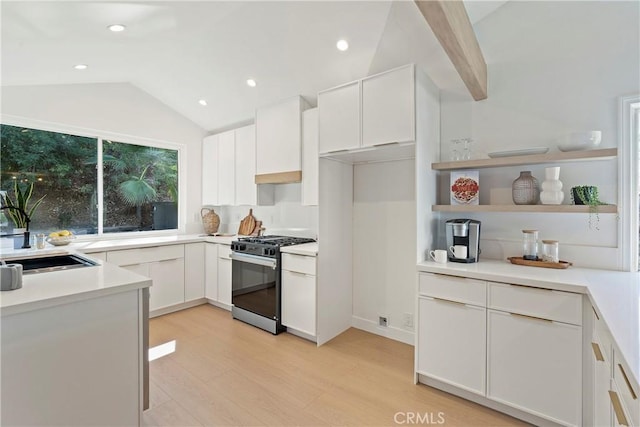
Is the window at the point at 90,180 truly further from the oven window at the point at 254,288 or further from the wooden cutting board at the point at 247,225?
the oven window at the point at 254,288

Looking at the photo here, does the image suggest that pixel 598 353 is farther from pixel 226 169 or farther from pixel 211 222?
pixel 211 222

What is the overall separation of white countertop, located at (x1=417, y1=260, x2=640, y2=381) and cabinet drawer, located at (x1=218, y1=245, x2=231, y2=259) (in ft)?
7.97

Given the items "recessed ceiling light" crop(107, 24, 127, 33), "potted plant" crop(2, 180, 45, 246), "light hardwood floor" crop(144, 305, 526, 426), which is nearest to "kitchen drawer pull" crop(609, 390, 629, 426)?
"light hardwood floor" crop(144, 305, 526, 426)

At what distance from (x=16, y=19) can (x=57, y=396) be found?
2324 millimetres

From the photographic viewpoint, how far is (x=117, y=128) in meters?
3.90

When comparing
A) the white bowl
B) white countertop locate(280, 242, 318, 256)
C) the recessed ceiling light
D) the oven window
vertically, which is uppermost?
the recessed ceiling light

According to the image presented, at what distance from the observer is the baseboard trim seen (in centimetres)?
301

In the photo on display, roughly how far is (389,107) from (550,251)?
5.23ft

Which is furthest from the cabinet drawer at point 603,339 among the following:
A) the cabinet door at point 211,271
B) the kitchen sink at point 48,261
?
the cabinet door at point 211,271

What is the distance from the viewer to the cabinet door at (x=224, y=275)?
3836mm

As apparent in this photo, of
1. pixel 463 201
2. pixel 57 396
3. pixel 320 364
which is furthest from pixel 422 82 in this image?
pixel 57 396

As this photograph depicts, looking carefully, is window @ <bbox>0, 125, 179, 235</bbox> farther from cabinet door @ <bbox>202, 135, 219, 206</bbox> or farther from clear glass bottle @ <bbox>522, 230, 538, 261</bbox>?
clear glass bottle @ <bbox>522, 230, 538, 261</bbox>

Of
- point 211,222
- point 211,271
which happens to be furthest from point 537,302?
point 211,222

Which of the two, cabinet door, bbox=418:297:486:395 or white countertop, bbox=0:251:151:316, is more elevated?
white countertop, bbox=0:251:151:316
